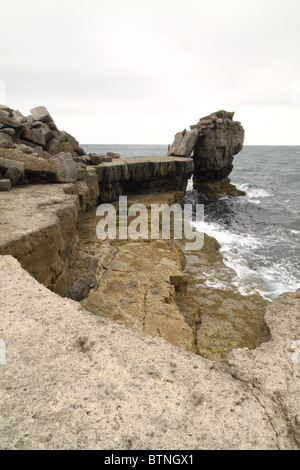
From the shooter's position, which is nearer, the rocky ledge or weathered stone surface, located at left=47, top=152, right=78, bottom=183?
the rocky ledge

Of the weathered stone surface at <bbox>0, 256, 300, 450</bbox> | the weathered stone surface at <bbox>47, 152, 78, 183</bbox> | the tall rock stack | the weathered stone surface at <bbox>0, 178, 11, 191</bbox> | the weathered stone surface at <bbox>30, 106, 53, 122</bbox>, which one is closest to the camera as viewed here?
the weathered stone surface at <bbox>0, 256, 300, 450</bbox>

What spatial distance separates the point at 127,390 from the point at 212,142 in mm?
20656

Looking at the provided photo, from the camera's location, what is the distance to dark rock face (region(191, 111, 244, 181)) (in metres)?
19.8

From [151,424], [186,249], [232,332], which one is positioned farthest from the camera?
[186,249]

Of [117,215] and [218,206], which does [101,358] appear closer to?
[117,215]

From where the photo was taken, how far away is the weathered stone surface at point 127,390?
1.39 metres

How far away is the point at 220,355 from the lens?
4.72m

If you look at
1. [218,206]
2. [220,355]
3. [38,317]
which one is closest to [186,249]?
[220,355]

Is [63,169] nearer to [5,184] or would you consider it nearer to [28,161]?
[28,161]

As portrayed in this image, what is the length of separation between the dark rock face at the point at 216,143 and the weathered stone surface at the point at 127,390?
64.6 feet

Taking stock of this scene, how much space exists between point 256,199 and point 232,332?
2002cm

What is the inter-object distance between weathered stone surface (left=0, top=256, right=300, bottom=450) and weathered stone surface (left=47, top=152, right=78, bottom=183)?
5.22 metres

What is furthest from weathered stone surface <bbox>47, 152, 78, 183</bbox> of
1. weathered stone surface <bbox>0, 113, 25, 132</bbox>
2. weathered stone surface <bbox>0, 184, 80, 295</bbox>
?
weathered stone surface <bbox>0, 113, 25, 132</bbox>

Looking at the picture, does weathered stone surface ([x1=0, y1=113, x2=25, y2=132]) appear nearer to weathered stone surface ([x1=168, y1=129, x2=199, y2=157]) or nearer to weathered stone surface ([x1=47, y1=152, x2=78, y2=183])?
weathered stone surface ([x1=47, y1=152, x2=78, y2=183])
